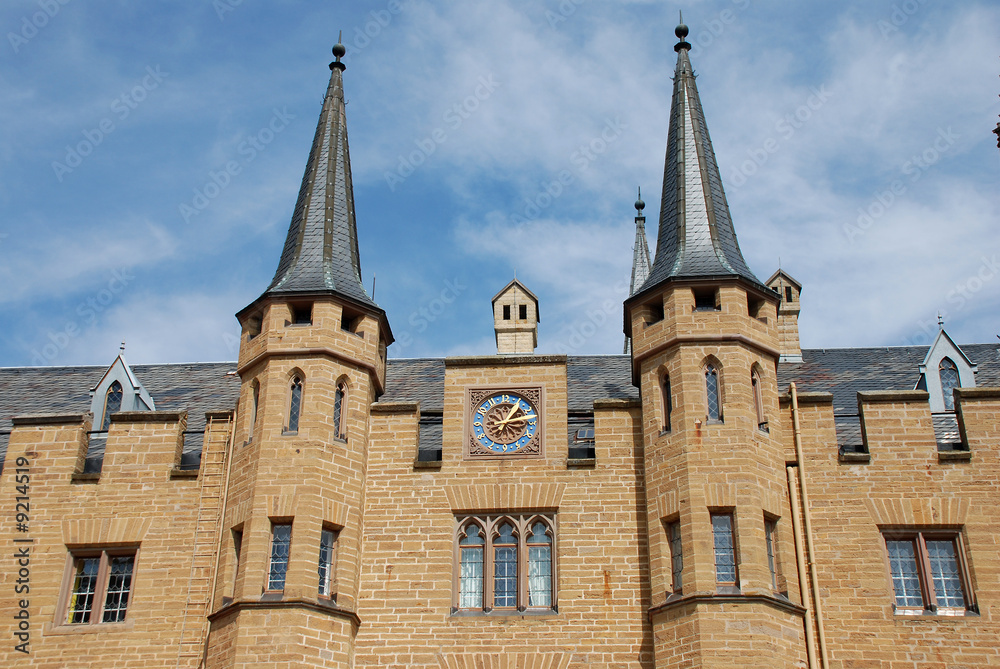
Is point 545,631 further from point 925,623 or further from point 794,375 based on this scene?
point 794,375

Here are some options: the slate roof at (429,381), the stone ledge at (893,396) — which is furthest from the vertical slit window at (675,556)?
the stone ledge at (893,396)

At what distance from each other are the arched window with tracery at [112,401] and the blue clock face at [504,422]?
8.23 metres

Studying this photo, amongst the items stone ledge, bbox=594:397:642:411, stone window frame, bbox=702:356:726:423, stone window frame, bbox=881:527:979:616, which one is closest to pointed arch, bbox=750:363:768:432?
stone window frame, bbox=702:356:726:423

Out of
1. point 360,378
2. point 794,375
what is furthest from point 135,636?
point 794,375

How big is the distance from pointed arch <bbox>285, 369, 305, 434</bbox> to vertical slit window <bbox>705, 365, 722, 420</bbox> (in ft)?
22.1

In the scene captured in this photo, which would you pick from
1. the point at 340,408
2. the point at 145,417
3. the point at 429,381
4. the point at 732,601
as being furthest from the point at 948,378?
the point at 145,417

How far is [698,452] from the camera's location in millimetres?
19734

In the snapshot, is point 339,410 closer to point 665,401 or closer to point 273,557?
point 273,557

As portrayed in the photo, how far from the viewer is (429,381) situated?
26688 millimetres

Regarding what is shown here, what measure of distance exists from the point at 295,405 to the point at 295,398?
13 cm

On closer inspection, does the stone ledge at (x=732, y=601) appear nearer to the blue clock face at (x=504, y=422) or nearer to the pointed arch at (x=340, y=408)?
the blue clock face at (x=504, y=422)

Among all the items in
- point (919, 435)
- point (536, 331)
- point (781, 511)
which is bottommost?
point (781, 511)

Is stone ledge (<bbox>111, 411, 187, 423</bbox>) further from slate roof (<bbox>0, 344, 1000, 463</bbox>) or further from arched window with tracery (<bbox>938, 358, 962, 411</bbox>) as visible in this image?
arched window with tracery (<bbox>938, 358, 962, 411</bbox>)

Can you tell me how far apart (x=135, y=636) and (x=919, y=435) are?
43.3 ft
